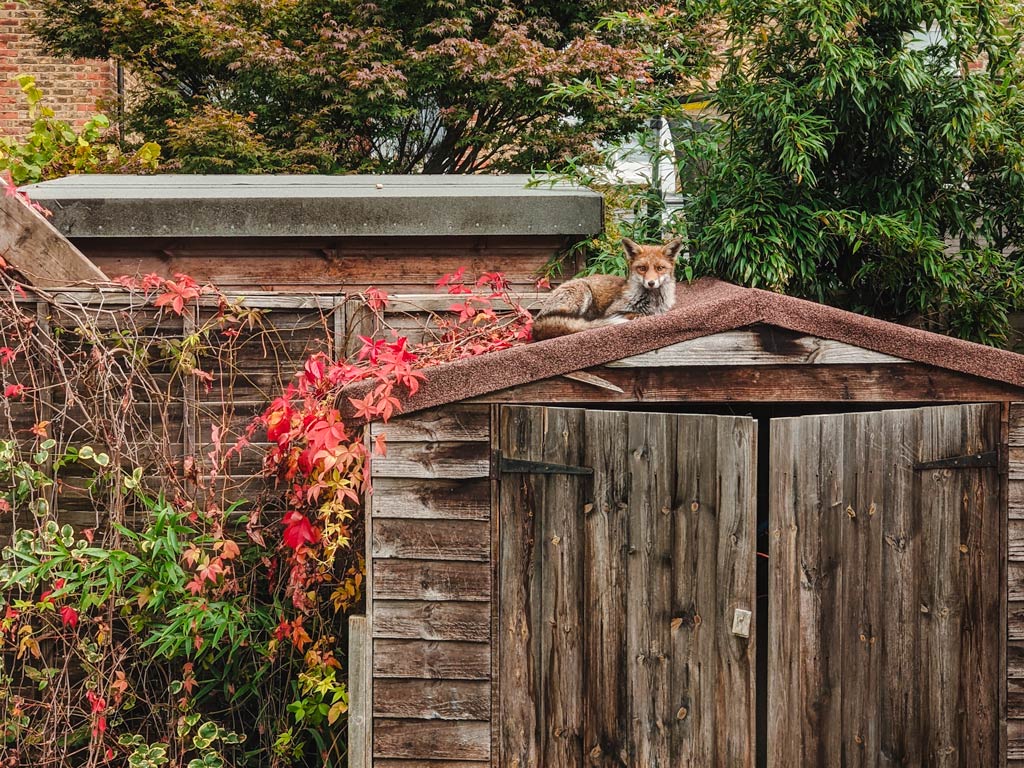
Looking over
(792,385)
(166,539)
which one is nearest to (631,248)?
(792,385)

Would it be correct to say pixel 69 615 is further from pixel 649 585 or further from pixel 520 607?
pixel 649 585

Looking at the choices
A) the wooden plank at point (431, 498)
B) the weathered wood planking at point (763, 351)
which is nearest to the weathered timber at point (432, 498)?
the wooden plank at point (431, 498)

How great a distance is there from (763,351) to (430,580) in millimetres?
1534

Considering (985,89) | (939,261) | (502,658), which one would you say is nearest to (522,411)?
(502,658)

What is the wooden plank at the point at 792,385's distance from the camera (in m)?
3.26

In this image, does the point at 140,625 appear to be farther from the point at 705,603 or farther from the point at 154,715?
the point at 705,603

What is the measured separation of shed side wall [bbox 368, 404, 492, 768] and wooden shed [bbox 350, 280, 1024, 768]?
0.08 m

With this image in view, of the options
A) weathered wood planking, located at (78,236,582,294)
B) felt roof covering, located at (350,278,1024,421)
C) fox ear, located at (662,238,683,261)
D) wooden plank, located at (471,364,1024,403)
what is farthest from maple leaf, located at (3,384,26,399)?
fox ear, located at (662,238,683,261)

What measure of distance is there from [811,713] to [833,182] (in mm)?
3377

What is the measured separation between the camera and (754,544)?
10.6 feet

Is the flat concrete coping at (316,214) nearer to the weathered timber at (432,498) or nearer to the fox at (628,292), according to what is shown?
the fox at (628,292)

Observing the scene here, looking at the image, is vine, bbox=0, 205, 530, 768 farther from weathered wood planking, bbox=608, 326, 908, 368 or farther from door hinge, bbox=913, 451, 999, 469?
door hinge, bbox=913, 451, 999, 469

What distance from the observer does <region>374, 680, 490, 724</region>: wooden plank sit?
11.0 feet

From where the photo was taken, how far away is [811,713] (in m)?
3.24
